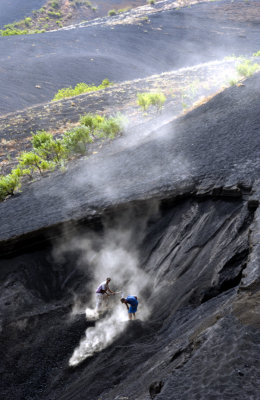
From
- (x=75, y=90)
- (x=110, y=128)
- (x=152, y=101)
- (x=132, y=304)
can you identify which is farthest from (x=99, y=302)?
(x=75, y=90)

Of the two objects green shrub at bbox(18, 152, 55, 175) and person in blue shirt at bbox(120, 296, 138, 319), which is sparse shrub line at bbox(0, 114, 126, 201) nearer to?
green shrub at bbox(18, 152, 55, 175)

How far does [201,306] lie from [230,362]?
2.85 meters

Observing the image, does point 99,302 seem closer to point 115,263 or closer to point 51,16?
point 115,263

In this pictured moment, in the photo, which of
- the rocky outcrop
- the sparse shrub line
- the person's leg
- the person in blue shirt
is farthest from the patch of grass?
the person in blue shirt

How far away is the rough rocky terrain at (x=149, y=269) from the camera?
5.27m

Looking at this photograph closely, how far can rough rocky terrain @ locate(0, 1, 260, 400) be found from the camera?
17.3 feet

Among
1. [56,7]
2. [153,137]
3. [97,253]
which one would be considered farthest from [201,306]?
[56,7]

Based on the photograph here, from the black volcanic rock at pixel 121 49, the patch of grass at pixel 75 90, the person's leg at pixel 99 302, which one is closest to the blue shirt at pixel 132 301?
the person's leg at pixel 99 302

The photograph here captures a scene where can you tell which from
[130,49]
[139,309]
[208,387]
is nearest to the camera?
[208,387]

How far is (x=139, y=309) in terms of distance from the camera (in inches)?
374

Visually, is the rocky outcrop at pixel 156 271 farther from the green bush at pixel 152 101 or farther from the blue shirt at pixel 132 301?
the green bush at pixel 152 101

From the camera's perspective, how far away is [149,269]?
1030cm

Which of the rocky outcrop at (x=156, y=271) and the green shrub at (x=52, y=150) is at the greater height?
the green shrub at (x=52, y=150)

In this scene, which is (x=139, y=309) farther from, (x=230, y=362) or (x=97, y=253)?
(x=230, y=362)
